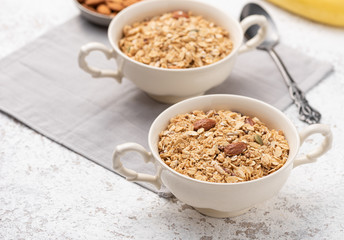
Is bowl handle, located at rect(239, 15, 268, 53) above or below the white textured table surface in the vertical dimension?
above

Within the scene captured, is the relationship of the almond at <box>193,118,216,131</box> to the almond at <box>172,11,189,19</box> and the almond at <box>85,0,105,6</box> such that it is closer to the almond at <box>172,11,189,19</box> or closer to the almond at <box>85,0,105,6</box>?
the almond at <box>172,11,189,19</box>

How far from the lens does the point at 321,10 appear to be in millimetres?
1604

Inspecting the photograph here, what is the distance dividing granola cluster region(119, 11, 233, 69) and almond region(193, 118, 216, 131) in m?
0.22

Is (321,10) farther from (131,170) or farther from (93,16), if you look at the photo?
(131,170)

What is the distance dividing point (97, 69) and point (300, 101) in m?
0.49

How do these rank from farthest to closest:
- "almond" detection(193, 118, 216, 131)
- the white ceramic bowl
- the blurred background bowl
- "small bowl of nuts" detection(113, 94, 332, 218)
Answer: the blurred background bowl
the white ceramic bowl
"almond" detection(193, 118, 216, 131)
"small bowl of nuts" detection(113, 94, 332, 218)

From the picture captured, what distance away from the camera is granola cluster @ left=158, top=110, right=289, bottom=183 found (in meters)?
1.00

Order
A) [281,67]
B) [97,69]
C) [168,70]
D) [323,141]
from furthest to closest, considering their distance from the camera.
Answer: [281,67] → [97,69] → [168,70] → [323,141]

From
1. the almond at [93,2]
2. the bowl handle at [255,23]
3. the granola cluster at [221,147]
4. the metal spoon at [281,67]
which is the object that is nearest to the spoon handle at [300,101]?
the metal spoon at [281,67]

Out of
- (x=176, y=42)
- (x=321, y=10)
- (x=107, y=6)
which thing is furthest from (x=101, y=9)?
(x=321, y=10)

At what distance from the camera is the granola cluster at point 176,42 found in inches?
50.6

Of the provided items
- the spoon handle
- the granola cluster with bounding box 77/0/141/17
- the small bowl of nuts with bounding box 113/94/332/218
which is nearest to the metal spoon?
the spoon handle

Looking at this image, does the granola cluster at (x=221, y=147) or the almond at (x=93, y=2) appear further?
the almond at (x=93, y=2)

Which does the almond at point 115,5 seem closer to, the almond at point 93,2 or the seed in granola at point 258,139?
the almond at point 93,2
